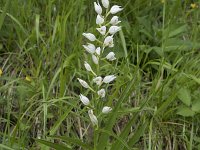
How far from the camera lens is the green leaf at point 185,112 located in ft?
8.13

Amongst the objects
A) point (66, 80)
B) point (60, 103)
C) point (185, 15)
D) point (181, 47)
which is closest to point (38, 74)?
point (66, 80)

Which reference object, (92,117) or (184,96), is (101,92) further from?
(184,96)

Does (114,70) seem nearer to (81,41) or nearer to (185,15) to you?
(81,41)

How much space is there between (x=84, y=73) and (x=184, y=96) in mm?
594

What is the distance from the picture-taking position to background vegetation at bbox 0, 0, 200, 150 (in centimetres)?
250

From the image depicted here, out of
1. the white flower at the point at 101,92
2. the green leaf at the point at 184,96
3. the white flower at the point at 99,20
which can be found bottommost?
the green leaf at the point at 184,96

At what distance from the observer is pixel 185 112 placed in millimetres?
2494

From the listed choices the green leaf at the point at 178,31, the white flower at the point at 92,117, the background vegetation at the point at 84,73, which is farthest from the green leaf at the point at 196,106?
the white flower at the point at 92,117

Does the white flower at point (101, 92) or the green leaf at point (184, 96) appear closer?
the white flower at point (101, 92)

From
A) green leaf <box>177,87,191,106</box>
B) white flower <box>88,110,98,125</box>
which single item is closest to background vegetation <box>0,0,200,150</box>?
green leaf <box>177,87,191,106</box>

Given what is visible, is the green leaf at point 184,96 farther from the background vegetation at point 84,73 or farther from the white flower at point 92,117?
the white flower at point 92,117

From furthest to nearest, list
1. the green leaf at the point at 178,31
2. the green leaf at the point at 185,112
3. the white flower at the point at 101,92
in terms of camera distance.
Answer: the green leaf at the point at 178,31 < the green leaf at the point at 185,112 < the white flower at the point at 101,92

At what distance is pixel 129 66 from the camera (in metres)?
2.82

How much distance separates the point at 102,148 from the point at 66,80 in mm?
826
